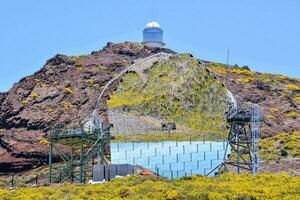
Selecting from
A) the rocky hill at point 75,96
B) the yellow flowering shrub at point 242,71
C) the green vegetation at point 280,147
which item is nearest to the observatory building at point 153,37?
the rocky hill at point 75,96

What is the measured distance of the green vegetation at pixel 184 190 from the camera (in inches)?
1545

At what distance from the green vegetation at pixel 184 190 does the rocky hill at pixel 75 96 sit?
48019mm

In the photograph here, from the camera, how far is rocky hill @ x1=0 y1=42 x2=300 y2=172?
109938mm

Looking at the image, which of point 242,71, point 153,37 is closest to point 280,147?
point 242,71

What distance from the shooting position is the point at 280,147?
89375mm

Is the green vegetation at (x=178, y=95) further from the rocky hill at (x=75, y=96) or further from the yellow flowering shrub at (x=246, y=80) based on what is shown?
the yellow flowering shrub at (x=246, y=80)

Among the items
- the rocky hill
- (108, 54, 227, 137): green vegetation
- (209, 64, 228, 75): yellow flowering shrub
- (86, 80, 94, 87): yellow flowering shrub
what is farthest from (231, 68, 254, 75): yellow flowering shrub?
(108, 54, 227, 137): green vegetation

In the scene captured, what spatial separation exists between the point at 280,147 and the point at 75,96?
47.9 metres

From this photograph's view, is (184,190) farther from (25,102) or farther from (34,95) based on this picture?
(34,95)

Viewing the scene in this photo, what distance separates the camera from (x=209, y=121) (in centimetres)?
8594

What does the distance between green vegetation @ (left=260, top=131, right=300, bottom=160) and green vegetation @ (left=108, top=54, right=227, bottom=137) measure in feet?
27.3

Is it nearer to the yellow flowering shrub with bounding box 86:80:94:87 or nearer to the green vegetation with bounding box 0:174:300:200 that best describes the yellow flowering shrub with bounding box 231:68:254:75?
the yellow flowering shrub with bounding box 86:80:94:87

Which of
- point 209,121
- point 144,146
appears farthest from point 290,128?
point 144,146

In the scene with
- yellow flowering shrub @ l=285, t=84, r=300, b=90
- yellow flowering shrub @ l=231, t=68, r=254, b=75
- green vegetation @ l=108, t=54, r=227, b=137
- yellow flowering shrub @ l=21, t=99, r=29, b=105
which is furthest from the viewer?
yellow flowering shrub @ l=231, t=68, r=254, b=75
